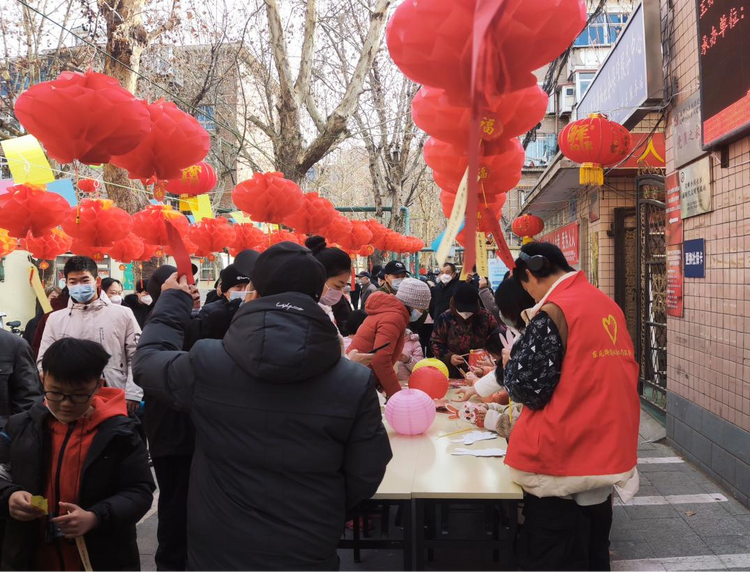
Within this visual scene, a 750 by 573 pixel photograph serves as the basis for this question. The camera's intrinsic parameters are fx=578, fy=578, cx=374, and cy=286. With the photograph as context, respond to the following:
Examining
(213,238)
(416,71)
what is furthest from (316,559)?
(213,238)

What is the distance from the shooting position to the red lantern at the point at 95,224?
7.31m

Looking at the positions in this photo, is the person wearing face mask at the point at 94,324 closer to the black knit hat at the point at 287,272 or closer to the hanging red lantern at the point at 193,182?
the hanging red lantern at the point at 193,182

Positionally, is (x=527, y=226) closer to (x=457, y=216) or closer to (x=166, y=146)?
(x=166, y=146)

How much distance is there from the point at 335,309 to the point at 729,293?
15.5ft

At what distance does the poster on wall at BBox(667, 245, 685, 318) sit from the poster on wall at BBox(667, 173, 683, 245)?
0.10 meters

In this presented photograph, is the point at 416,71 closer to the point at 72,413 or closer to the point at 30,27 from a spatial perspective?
the point at 72,413

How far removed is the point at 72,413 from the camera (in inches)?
90.6

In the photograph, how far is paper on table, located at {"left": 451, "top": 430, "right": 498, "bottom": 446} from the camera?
373 cm

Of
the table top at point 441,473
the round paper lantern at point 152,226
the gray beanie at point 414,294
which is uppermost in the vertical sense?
the round paper lantern at point 152,226

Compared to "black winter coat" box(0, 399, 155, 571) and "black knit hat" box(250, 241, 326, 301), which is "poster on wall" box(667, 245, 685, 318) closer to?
"black knit hat" box(250, 241, 326, 301)

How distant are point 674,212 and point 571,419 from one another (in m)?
4.62

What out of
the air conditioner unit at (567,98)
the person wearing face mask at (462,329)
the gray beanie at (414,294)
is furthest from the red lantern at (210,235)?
the air conditioner unit at (567,98)

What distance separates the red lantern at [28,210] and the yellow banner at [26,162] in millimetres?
597

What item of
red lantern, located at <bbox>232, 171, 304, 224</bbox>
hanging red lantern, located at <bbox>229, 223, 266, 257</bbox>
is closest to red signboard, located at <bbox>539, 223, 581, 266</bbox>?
hanging red lantern, located at <bbox>229, 223, 266, 257</bbox>
